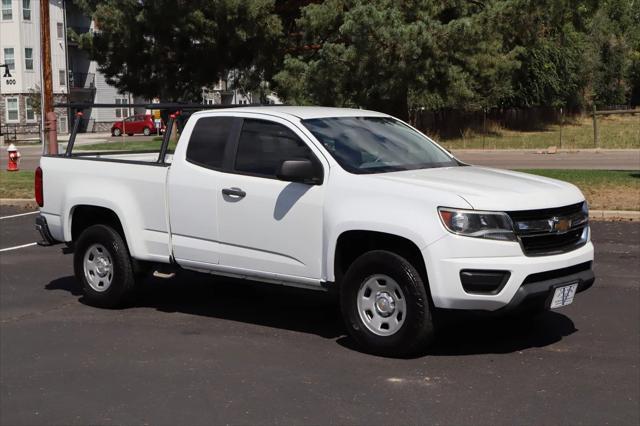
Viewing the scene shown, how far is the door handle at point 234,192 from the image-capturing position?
25.6 feet

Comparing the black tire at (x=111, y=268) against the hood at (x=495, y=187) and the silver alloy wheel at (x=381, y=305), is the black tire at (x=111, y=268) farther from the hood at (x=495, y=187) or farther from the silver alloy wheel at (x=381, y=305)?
the hood at (x=495, y=187)

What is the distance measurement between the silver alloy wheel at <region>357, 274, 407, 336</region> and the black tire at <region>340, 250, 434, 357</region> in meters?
0.03

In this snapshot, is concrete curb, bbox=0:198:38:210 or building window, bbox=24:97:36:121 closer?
concrete curb, bbox=0:198:38:210

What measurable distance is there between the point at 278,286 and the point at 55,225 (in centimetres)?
277

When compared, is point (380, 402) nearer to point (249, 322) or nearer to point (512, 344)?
point (512, 344)

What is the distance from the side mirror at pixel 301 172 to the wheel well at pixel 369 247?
0.52 metres

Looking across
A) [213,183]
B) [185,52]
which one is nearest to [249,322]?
[213,183]

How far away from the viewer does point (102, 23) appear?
112ft

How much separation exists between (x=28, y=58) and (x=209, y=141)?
62531 mm

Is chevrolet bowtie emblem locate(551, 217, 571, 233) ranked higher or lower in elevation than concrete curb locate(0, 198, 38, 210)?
higher

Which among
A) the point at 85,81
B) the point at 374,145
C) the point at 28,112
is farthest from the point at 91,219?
the point at 85,81

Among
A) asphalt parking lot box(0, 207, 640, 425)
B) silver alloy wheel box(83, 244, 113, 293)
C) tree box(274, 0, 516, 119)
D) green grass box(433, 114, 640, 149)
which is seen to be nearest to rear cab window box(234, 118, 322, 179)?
asphalt parking lot box(0, 207, 640, 425)

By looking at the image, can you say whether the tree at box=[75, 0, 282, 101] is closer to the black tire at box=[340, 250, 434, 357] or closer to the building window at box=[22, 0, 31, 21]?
the black tire at box=[340, 250, 434, 357]

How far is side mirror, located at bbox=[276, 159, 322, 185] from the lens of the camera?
23.9 ft
